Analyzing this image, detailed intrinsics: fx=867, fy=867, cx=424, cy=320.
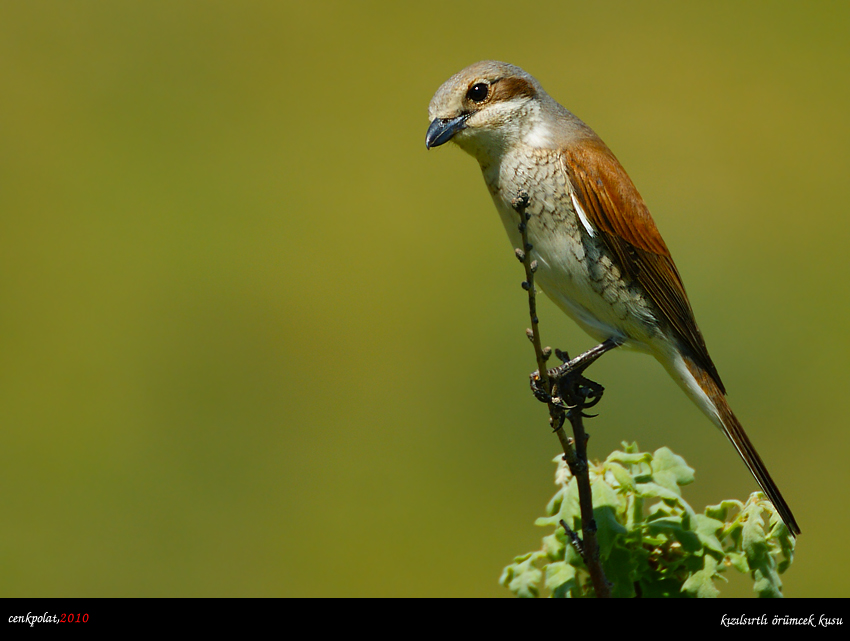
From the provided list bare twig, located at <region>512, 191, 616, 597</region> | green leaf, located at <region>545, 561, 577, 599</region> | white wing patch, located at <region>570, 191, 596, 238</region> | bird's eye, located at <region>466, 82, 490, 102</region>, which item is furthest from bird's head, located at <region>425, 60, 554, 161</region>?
green leaf, located at <region>545, 561, 577, 599</region>

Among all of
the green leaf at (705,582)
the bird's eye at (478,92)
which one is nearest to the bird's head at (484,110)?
the bird's eye at (478,92)

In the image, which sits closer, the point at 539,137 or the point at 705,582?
the point at 705,582

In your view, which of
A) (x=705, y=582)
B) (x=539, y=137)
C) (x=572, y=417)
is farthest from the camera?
(x=539, y=137)

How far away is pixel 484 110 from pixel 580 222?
484mm

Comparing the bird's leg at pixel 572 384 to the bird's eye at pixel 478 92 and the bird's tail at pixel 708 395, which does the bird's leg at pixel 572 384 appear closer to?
the bird's tail at pixel 708 395

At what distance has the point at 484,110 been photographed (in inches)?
112

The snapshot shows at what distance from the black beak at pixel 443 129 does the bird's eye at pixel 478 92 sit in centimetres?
7

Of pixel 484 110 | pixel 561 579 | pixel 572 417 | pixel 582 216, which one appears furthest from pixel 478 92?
pixel 561 579

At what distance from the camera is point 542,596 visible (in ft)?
6.86

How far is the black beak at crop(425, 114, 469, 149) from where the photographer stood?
273 cm

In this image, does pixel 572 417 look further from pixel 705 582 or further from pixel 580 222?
pixel 580 222

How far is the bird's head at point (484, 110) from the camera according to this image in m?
2.79

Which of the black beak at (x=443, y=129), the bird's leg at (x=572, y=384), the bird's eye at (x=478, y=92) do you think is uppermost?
the bird's eye at (x=478, y=92)

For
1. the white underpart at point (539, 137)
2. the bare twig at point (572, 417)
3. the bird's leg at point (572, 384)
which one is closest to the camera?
the bare twig at point (572, 417)
